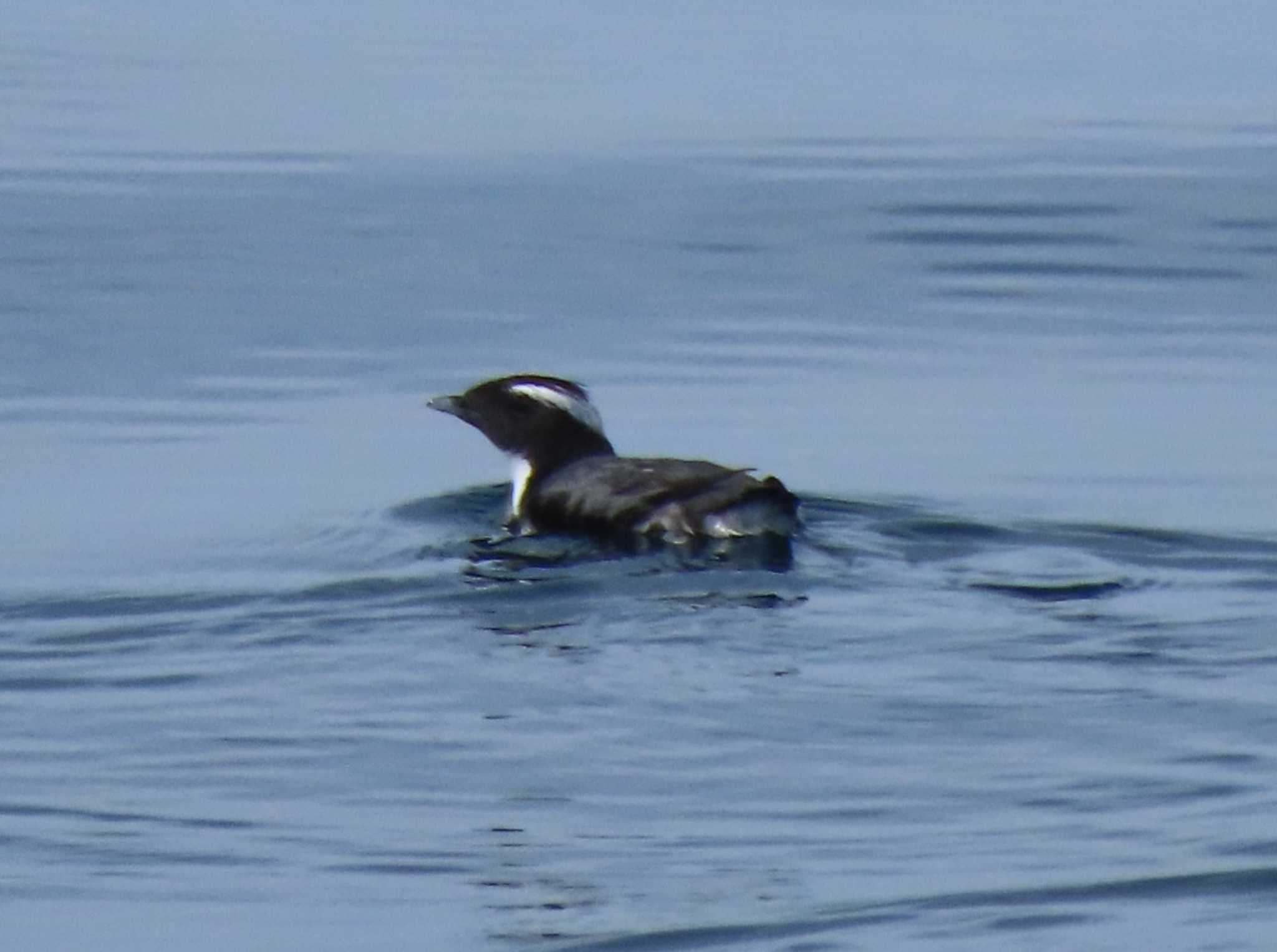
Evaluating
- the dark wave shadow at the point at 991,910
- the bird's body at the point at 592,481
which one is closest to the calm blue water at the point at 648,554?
the dark wave shadow at the point at 991,910

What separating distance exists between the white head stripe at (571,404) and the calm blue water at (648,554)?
0.63 metres

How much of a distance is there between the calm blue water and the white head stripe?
24.7 inches

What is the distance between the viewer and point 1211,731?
365 inches

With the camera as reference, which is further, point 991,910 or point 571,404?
point 571,404

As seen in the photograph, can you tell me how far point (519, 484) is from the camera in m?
13.9

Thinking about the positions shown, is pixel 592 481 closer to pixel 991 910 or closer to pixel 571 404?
pixel 571 404

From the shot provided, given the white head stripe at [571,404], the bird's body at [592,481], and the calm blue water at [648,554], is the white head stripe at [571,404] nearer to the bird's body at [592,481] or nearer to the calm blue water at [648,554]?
the bird's body at [592,481]

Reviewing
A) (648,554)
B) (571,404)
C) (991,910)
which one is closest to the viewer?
(991,910)

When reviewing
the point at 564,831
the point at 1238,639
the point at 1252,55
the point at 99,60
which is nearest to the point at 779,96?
the point at 1252,55

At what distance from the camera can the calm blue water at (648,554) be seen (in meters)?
7.98

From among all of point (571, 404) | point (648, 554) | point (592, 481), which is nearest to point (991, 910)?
point (648, 554)

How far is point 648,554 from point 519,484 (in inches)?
74.9

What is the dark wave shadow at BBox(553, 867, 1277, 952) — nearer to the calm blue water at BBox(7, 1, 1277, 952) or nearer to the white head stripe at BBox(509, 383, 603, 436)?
the calm blue water at BBox(7, 1, 1277, 952)

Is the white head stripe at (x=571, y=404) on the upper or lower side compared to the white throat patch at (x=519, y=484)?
upper
